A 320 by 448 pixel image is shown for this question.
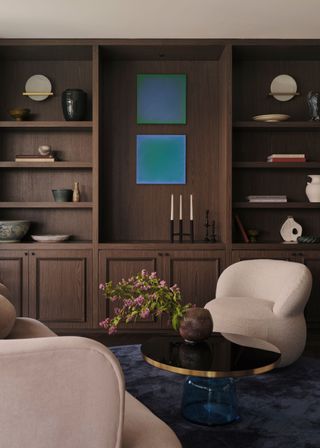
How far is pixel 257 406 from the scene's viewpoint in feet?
8.64

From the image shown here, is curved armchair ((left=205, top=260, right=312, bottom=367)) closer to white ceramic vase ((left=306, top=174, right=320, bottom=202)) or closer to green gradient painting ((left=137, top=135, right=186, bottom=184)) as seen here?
white ceramic vase ((left=306, top=174, right=320, bottom=202))

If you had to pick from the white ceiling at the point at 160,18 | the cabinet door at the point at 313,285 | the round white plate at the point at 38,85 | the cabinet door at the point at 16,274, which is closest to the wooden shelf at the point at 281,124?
the white ceiling at the point at 160,18

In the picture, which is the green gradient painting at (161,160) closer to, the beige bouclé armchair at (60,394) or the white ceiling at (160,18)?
the white ceiling at (160,18)

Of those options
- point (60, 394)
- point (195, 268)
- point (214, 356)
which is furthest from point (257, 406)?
point (195, 268)

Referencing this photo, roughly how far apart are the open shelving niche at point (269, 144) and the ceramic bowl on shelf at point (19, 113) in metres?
1.99

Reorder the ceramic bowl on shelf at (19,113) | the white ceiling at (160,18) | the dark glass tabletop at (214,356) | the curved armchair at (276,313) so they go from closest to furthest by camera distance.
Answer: the dark glass tabletop at (214,356), the curved armchair at (276,313), the white ceiling at (160,18), the ceramic bowl on shelf at (19,113)

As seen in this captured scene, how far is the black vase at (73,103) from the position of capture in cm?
462

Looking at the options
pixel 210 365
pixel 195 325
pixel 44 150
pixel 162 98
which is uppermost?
pixel 162 98

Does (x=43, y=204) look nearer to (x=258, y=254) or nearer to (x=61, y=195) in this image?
(x=61, y=195)

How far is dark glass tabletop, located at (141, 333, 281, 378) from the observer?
219 cm

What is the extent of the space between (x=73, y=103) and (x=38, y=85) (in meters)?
0.51

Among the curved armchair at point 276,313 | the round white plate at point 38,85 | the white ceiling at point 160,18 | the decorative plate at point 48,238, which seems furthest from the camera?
the round white plate at point 38,85

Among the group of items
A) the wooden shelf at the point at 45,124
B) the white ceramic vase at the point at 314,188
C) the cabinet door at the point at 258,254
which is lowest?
the cabinet door at the point at 258,254

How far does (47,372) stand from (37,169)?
13.0ft
